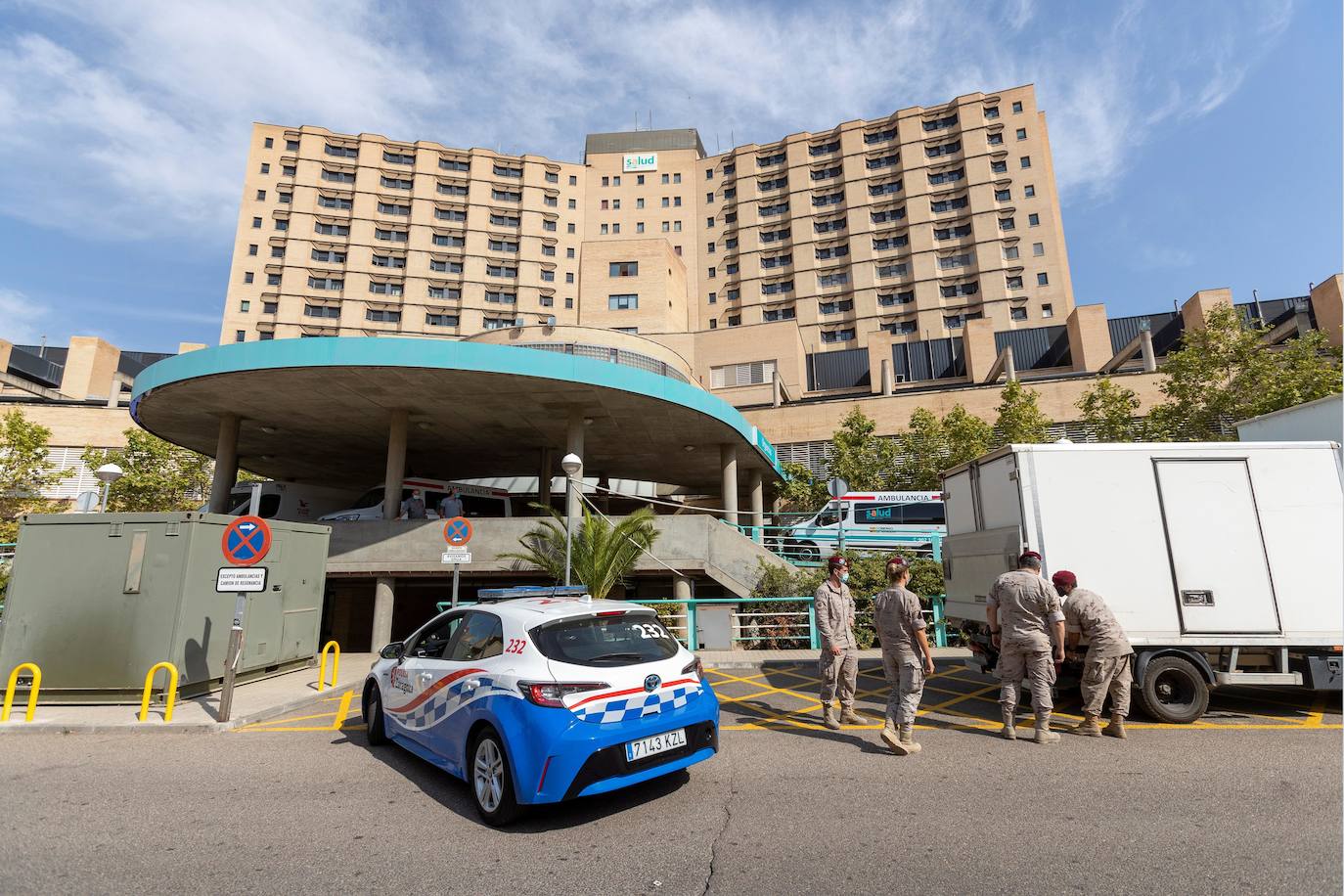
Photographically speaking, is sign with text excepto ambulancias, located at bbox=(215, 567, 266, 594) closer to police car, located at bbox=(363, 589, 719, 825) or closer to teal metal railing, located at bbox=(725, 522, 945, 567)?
police car, located at bbox=(363, 589, 719, 825)

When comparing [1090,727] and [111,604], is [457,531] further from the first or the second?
[1090,727]

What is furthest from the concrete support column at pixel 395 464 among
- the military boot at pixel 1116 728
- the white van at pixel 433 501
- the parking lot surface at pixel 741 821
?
the military boot at pixel 1116 728

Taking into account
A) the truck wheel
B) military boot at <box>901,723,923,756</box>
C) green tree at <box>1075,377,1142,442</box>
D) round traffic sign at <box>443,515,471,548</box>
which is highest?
green tree at <box>1075,377,1142,442</box>

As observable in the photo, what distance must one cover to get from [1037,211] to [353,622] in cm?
5949

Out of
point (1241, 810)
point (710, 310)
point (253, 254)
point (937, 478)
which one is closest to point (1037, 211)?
point (710, 310)

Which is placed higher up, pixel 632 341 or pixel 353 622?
pixel 632 341

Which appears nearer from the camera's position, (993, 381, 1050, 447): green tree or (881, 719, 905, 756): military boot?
(881, 719, 905, 756): military boot

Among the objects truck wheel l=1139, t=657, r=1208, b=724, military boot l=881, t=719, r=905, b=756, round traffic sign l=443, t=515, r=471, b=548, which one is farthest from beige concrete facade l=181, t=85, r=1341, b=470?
military boot l=881, t=719, r=905, b=756

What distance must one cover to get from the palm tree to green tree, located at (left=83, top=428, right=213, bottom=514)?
2372 centimetres

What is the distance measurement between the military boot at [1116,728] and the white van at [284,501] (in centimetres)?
1809

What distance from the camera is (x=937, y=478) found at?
952 inches

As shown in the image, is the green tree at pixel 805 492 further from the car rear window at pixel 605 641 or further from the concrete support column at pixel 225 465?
the car rear window at pixel 605 641

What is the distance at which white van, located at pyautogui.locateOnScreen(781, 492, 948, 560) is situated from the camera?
17.5 meters

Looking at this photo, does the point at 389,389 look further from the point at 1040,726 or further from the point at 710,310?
the point at 710,310
